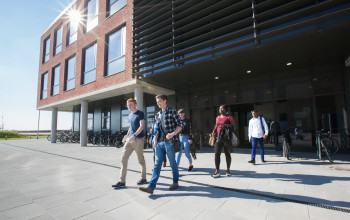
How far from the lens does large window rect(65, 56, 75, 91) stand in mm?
14534

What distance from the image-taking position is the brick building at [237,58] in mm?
5668

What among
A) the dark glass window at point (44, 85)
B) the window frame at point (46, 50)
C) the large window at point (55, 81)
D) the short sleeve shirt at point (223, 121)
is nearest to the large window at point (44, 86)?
the dark glass window at point (44, 85)

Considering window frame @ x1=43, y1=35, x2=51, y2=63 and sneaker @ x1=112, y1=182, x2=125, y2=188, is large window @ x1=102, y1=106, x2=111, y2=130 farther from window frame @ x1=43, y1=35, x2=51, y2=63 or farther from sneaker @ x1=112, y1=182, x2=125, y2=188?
sneaker @ x1=112, y1=182, x2=125, y2=188

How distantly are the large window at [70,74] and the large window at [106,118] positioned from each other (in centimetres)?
361

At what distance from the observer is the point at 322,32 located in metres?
5.04

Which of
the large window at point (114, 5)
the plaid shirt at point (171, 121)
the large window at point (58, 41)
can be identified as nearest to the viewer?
the plaid shirt at point (171, 121)

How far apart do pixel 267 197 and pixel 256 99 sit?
6930mm

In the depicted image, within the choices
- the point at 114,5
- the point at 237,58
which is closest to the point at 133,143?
the point at 237,58

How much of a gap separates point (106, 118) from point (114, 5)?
32.0ft

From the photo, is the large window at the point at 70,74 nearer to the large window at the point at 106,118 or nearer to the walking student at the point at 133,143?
the large window at the point at 106,118

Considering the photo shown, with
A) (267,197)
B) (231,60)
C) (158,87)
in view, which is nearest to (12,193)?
(267,197)

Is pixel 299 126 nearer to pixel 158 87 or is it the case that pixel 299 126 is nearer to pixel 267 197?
pixel 267 197

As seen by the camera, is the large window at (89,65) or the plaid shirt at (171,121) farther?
the large window at (89,65)

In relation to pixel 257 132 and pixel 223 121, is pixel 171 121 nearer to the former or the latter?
pixel 223 121
